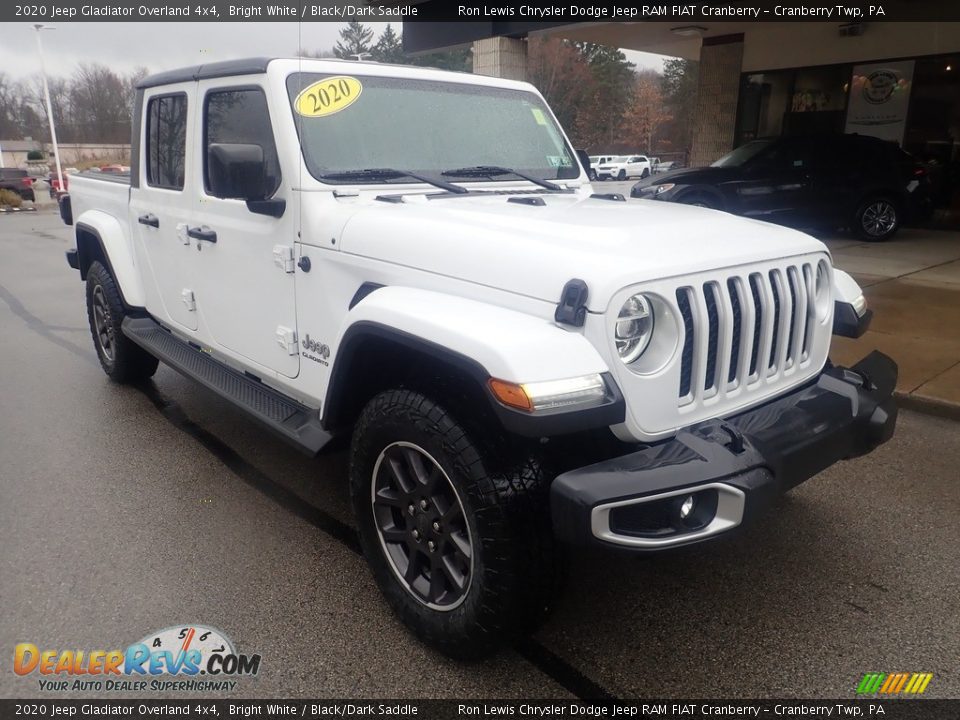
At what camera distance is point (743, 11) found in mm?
12289

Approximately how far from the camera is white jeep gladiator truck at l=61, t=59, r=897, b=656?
7.14 ft

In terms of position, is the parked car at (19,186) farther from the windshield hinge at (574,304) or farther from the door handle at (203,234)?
the windshield hinge at (574,304)

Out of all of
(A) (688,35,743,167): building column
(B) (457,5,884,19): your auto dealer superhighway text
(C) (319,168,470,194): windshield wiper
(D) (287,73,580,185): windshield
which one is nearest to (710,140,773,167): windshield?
(B) (457,5,884,19): your auto dealer superhighway text

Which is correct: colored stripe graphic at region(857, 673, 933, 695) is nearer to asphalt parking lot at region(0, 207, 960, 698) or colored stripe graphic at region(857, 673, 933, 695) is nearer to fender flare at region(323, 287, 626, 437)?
asphalt parking lot at region(0, 207, 960, 698)

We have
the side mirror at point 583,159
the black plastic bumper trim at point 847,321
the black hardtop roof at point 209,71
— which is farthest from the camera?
the side mirror at point 583,159

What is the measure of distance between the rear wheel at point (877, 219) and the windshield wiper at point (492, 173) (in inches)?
401

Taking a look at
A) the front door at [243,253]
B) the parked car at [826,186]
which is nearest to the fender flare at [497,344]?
the front door at [243,253]

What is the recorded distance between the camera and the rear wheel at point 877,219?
11961 millimetres

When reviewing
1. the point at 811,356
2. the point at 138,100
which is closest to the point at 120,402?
the point at 138,100

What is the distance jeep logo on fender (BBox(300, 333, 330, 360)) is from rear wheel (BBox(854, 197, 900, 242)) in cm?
1145

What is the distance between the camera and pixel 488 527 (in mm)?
2250

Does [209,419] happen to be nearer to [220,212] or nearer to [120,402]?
[120,402]

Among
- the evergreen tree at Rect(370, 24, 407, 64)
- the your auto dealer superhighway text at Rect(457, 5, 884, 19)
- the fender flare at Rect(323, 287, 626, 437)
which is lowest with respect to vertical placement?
the fender flare at Rect(323, 287, 626, 437)

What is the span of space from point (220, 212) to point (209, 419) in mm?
1754
